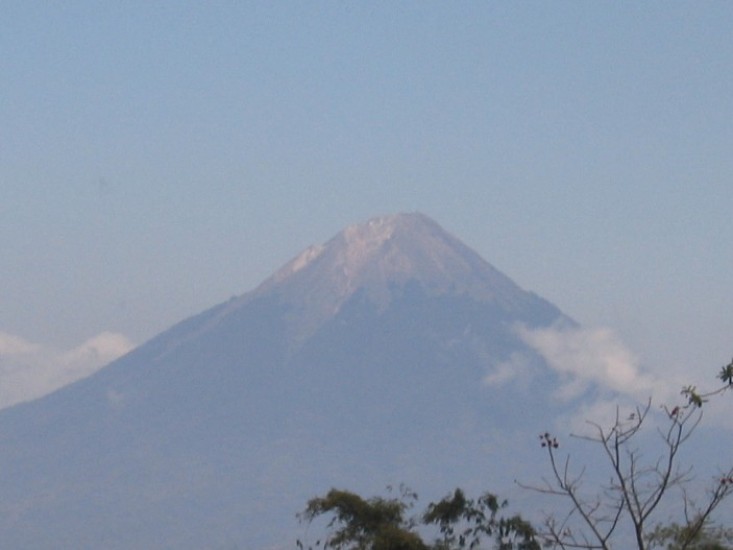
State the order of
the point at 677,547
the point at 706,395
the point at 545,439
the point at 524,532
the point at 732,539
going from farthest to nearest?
the point at 524,532 < the point at 732,539 < the point at 677,547 < the point at 545,439 < the point at 706,395

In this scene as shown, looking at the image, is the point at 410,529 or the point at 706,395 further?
the point at 410,529

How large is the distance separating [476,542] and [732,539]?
19.0 ft

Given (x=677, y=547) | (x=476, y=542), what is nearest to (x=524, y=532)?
(x=476, y=542)

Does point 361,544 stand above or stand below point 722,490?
above

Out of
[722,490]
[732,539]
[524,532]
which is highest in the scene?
[524,532]

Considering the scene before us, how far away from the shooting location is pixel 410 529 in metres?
30.1

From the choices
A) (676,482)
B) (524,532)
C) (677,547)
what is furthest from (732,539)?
(676,482)

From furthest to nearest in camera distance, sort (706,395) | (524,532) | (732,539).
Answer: (524,532) → (732,539) → (706,395)

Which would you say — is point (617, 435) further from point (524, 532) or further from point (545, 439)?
point (524, 532)

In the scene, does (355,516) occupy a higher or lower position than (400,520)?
higher

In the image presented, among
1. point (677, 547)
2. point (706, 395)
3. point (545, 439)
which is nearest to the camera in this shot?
point (706, 395)

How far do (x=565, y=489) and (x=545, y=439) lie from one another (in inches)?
23.8

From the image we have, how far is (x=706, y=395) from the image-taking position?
18.2 metres

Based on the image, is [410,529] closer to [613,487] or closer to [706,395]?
[613,487]
